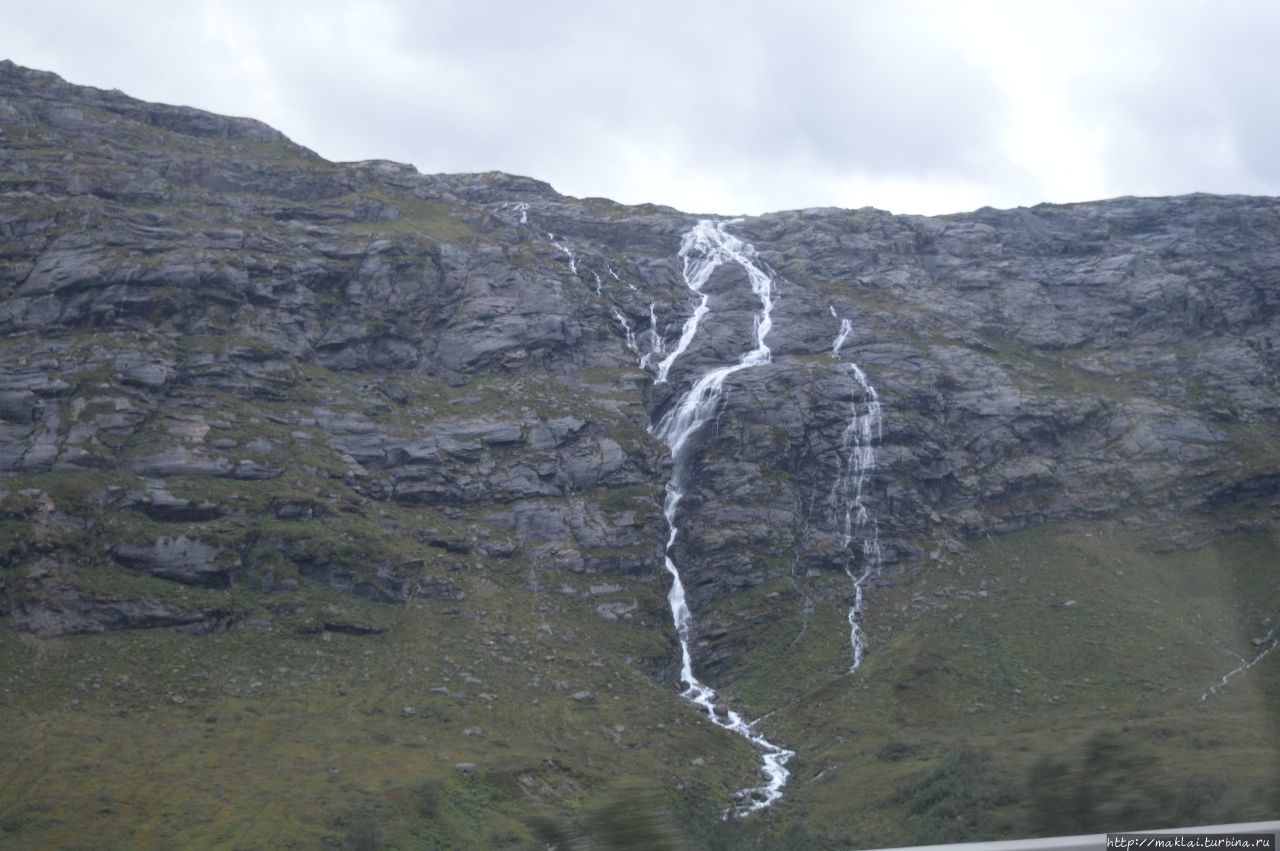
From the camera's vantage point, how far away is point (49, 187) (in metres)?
98.1

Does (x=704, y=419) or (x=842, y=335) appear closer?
(x=704, y=419)

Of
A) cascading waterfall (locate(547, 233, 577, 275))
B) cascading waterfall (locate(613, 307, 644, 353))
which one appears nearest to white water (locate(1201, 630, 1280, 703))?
cascading waterfall (locate(613, 307, 644, 353))

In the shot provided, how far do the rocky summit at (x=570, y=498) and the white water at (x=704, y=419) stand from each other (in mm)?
556

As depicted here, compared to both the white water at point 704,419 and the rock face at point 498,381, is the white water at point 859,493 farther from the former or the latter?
the white water at point 704,419

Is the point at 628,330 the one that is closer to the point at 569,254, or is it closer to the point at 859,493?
the point at 569,254

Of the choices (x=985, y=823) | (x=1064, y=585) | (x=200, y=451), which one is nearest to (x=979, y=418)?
(x=1064, y=585)

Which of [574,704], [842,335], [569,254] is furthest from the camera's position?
[569,254]

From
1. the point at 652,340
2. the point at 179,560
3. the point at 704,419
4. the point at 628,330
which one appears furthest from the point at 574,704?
the point at 628,330

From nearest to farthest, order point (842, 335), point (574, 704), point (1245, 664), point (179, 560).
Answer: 1. point (574, 704)
2. point (1245, 664)
3. point (179, 560)
4. point (842, 335)

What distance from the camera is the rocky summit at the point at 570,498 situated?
5328 cm

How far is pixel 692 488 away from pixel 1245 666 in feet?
136

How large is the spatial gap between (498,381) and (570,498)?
16524 mm

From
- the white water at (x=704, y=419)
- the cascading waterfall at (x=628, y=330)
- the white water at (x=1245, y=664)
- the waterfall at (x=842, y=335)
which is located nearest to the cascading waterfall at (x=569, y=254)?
the cascading waterfall at (x=628, y=330)

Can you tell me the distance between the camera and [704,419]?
95062mm
